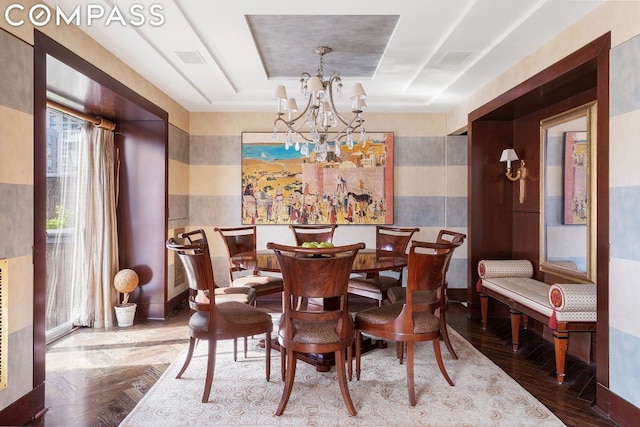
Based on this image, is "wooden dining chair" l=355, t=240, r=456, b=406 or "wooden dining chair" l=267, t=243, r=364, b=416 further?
"wooden dining chair" l=355, t=240, r=456, b=406

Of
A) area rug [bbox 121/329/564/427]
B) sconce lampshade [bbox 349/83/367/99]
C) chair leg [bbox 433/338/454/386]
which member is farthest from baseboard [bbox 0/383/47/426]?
sconce lampshade [bbox 349/83/367/99]

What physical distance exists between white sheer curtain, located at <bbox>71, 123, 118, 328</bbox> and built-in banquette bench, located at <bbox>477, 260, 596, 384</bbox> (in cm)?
422

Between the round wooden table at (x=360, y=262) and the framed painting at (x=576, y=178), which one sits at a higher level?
the framed painting at (x=576, y=178)

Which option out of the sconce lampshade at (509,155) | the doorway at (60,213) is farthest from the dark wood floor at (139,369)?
the sconce lampshade at (509,155)

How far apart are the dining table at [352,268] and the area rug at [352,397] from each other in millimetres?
92

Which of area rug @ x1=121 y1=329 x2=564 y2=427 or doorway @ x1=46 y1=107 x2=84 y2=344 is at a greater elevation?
doorway @ x1=46 y1=107 x2=84 y2=344

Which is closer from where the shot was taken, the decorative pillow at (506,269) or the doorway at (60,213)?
the doorway at (60,213)

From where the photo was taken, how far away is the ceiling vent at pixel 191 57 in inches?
147

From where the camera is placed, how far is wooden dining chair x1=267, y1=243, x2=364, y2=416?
8.08ft

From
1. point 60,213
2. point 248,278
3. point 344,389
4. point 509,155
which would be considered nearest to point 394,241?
point 509,155

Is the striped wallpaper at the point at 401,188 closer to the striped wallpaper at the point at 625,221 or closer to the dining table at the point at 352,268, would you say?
the dining table at the point at 352,268

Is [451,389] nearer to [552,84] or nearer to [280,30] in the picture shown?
[552,84]

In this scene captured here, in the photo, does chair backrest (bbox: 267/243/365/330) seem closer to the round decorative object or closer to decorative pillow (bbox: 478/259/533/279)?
decorative pillow (bbox: 478/259/533/279)

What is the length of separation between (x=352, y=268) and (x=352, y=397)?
925mm
